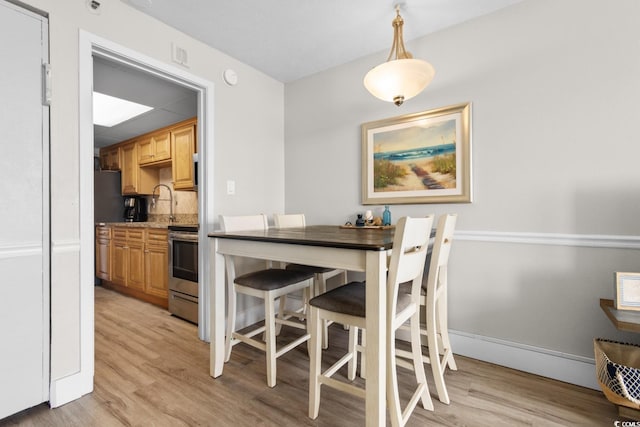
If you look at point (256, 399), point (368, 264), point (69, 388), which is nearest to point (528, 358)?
point (368, 264)

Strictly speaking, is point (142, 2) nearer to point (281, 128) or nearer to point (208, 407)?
point (281, 128)

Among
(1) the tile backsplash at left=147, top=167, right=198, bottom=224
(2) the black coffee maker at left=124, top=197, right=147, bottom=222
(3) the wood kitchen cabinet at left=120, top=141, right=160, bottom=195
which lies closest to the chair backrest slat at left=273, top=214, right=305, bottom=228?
(1) the tile backsplash at left=147, top=167, right=198, bottom=224

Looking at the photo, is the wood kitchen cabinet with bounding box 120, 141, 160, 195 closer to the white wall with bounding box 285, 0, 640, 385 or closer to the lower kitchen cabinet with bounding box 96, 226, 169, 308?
the lower kitchen cabinet with bounding box 96, 226, 169, 308

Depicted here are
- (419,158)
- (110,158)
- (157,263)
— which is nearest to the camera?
(419,158)

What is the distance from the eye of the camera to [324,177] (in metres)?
2.90

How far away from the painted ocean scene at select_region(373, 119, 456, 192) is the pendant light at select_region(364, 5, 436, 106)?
618mm

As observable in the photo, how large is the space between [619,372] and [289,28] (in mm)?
2828

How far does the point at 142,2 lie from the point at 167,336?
8.22 feet

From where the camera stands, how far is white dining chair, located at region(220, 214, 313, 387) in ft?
5.79

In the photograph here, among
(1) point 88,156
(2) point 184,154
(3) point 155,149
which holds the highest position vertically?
(3) point 155,149

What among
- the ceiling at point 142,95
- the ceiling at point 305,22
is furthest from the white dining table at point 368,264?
the ceiling at point 142,95

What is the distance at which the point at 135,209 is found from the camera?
469 centimetres

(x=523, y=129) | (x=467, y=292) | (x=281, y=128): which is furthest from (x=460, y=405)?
(x=281, y=128)

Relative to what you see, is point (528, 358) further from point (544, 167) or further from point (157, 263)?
point (157, 263)
